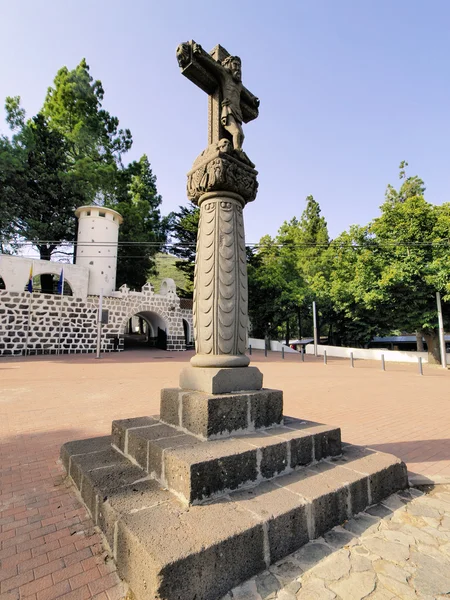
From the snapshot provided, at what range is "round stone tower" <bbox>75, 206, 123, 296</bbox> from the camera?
21.7 metres

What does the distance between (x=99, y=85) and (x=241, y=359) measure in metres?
33.4

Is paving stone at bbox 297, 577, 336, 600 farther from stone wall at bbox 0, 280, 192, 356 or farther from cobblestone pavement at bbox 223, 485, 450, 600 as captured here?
stone wall at bbox 0, 280, 192, 356

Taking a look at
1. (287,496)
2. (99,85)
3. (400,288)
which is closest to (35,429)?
(287,496)

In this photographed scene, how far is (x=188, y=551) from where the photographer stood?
1591 mm

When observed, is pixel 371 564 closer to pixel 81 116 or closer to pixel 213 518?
pixel 213 518

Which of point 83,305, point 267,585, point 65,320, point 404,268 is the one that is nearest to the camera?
point 267,585

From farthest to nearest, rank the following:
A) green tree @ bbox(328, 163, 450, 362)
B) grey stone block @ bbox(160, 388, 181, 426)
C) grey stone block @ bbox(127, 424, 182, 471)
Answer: green tree @ bbox(328, 163, 450, 362) < grey stone block @ bbox(160, 388, 181, 426) < grey stone block @ bbox(127, 424, 182, 471)

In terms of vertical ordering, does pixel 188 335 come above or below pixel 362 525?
above

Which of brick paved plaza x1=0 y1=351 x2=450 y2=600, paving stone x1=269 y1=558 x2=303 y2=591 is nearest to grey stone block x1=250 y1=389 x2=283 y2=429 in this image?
paving stone x1=269 y1=558 x2=303 y2=591

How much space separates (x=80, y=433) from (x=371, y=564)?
4010mm

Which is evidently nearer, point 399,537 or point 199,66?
point 399,537

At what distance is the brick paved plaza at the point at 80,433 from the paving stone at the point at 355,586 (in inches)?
45.4

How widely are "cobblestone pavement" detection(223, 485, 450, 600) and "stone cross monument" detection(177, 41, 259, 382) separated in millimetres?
1375

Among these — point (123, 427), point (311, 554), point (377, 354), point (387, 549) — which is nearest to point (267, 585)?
point (311, 554)
